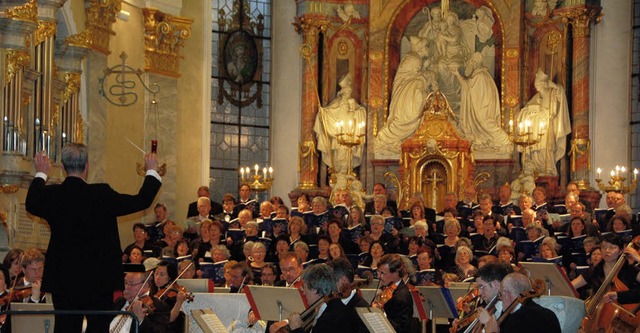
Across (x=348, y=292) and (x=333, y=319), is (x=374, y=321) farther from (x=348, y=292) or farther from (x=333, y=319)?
(x=348, y=292)

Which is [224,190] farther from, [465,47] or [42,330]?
[42,330]

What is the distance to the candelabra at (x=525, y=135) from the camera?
19172mm

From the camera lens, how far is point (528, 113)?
803 inches

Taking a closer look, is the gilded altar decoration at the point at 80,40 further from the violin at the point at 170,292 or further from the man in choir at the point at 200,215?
the violin at the point at 170,292

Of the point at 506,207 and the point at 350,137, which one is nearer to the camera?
the point at 506,207

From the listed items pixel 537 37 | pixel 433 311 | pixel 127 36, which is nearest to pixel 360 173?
pixel 537 37

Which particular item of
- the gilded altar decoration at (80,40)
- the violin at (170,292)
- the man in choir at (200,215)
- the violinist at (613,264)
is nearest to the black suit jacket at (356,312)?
the violin at (170,292)

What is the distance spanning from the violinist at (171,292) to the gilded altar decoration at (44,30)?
4.34 metres

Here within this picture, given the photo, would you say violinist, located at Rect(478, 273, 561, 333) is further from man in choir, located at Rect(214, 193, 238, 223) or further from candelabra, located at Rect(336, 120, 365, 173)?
candelabra, located at Rect(336, 120, 365, 173)

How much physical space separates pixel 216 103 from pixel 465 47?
4582 mm

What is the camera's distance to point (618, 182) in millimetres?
18656

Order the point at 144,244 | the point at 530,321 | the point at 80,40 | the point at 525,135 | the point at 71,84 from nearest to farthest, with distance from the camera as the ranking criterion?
1. the point at 530,321
2. the point at 144,244
3. the point at 71,84
4. the point at 80,40
5. the point at 525,135

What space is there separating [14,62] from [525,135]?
9.40 metres

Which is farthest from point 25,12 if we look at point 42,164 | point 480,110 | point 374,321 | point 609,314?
point 480,110
